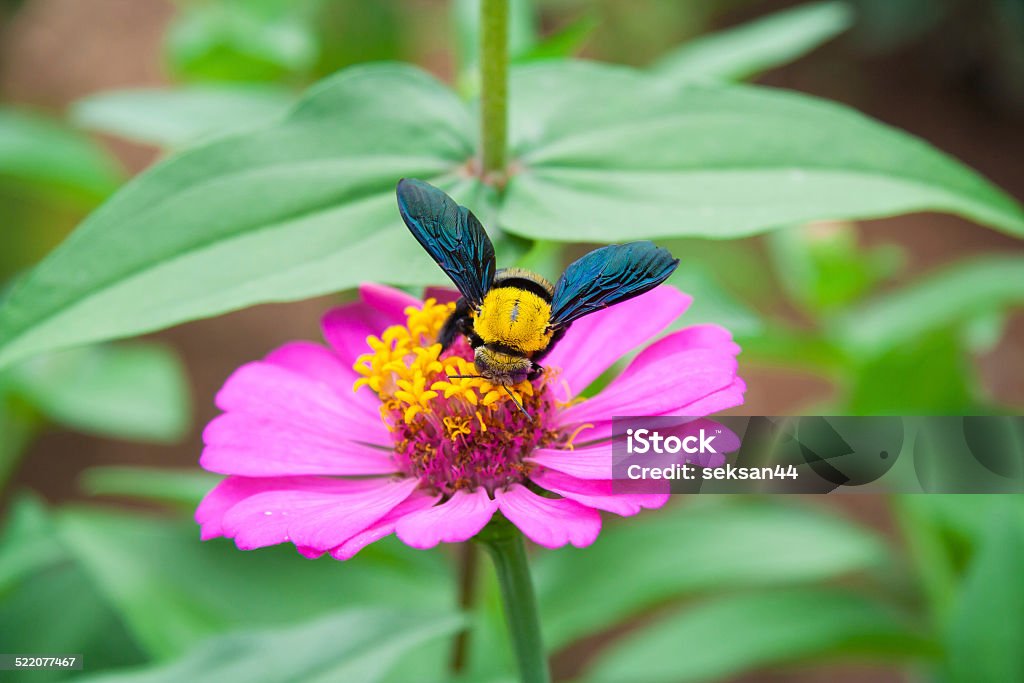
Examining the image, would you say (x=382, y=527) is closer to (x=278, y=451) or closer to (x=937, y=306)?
(x=278, y=451)

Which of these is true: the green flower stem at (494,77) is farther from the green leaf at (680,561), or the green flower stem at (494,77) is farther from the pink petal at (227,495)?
the green leaf at (680,561)

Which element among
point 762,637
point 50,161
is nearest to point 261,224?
point 762,637

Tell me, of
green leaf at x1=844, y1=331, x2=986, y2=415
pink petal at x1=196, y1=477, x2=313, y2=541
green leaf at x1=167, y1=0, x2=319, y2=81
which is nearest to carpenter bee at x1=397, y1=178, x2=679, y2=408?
pink petal at x1=196, y1=477, x2=313, y2=541

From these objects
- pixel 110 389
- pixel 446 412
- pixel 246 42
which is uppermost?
pixel 246 42

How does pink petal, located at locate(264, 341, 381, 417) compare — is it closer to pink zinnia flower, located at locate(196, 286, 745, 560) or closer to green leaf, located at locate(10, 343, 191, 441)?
pink zinnia flower, located at locate(196, 286, 745, 560)

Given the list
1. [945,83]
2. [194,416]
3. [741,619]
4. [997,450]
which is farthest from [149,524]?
[945,83]

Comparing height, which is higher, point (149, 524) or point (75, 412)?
point (75, 412)

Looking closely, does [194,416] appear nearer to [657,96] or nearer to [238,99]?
[238,99]
